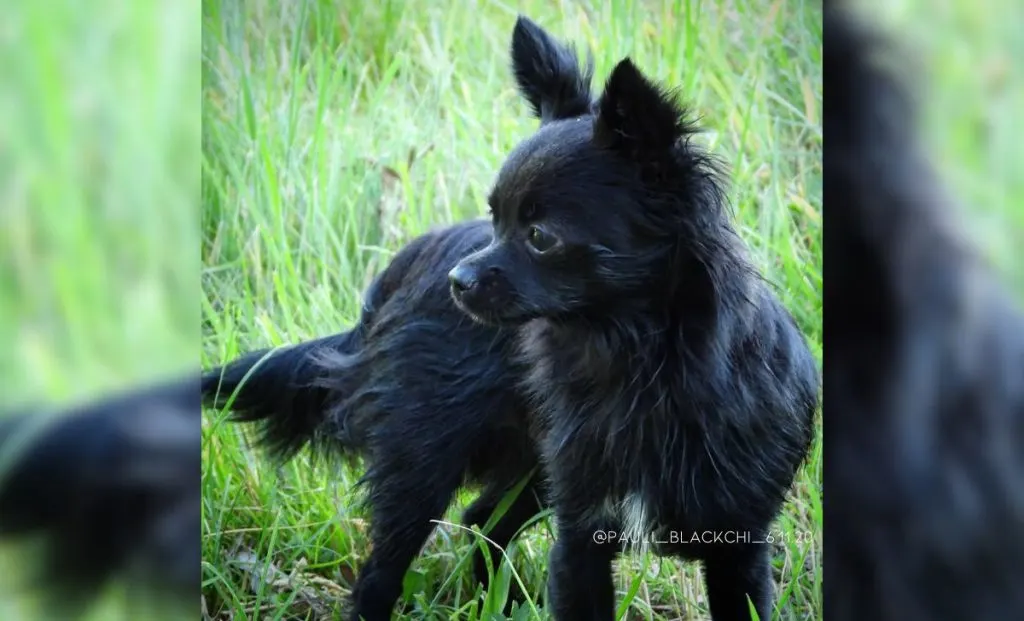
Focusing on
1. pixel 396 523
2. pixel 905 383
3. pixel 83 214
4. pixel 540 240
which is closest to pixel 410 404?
pixel 396 523

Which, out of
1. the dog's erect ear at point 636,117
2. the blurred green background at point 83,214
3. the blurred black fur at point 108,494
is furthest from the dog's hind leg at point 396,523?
the dog's erect ear at point 636,117

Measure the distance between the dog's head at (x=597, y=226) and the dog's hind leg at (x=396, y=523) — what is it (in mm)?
363

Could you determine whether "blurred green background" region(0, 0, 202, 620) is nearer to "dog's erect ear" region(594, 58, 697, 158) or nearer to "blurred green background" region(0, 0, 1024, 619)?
"blurred green background" region(0, 0, 1024, 619)

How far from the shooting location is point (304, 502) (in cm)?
206

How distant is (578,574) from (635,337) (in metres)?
0.45

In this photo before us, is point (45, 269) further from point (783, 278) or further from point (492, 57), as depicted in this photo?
point (783, 278)

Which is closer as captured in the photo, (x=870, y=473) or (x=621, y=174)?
(x=621, y=174)

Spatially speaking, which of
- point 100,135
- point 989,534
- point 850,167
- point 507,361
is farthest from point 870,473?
point 100,135

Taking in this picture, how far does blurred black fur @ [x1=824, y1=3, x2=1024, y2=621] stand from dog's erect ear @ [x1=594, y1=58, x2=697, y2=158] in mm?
482

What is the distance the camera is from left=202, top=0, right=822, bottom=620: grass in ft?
6.62

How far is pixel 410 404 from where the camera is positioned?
1984 mm

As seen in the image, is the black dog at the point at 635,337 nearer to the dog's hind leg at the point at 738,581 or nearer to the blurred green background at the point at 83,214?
the dog's hind leg at the point at 738,581

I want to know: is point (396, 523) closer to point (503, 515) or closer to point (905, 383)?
point (503, 515)

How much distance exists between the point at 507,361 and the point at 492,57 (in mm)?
576
